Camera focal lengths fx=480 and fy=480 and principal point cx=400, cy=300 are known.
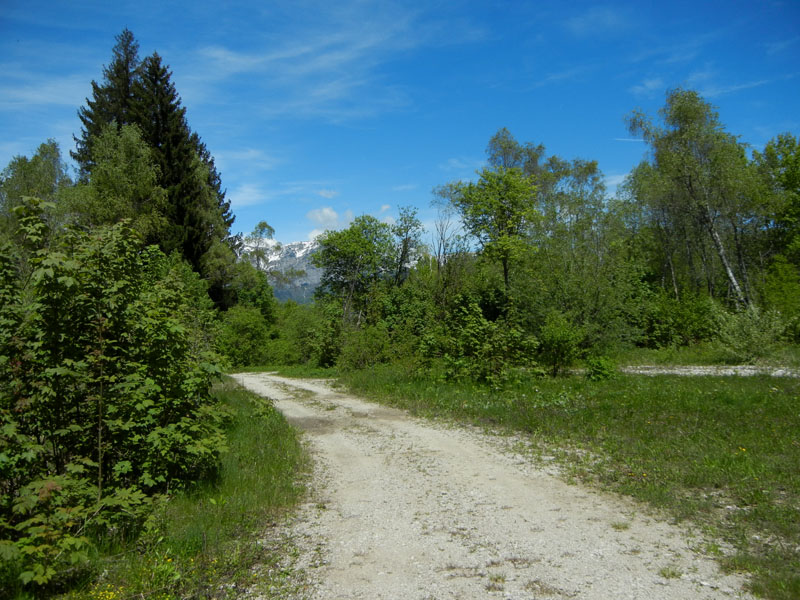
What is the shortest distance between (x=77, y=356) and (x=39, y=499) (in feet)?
5.11

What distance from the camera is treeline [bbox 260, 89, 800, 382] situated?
1810 centimetres

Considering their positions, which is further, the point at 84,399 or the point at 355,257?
the point at 355,257

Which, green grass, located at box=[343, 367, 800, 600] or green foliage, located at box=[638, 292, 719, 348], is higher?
green foliage, located at box=[638, 292, 719, 348]

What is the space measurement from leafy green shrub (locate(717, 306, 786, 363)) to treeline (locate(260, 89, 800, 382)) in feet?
0.19

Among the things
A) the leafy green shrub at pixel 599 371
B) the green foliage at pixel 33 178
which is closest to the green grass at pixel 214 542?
the leafy green shrub at pixel 599 371

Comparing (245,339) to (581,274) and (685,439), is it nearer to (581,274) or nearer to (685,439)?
(581,274)

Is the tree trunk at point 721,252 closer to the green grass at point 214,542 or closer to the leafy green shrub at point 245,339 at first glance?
the green grass at point 214,542

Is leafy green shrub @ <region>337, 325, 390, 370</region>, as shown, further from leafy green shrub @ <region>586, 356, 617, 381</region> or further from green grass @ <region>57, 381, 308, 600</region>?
green grass @ <region>57, 381, 308, 600</region>

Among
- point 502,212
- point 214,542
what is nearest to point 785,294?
point 502,212

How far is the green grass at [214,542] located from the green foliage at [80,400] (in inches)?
13.8

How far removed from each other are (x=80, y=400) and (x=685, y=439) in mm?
9018

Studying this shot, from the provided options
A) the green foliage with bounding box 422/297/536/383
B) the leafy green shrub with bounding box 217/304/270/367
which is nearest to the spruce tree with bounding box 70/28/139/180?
the leafy green shrub with bounding box 217/304/270/367

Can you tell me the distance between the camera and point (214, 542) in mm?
5004

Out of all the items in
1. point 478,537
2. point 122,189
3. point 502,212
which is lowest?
point 478,537
